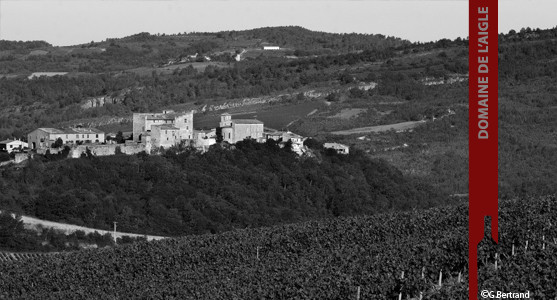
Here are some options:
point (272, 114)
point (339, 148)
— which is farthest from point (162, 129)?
point (272, 114)

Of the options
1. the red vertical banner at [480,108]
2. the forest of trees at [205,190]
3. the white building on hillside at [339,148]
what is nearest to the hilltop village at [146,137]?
the forest of trees at [205,190]

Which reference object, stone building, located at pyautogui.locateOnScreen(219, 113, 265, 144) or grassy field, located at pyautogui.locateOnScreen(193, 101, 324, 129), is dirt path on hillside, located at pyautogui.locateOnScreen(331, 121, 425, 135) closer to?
grassy field, located at pyautogui.locateOnScreen(193, 101, 324, 129)

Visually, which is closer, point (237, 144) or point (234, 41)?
point (237, 144)

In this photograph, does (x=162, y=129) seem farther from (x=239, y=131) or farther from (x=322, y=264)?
(x=322, y=264)

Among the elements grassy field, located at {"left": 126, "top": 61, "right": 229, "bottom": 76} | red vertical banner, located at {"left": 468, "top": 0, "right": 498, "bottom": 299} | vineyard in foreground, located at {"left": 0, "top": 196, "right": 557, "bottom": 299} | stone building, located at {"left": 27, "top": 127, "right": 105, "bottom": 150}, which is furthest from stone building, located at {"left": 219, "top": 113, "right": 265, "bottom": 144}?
grassy field, located at {"left": 126, "top": 61, "right": 229, "bottom": 76}

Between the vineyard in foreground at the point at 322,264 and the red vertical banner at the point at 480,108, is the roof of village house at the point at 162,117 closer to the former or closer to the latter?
the vineyard in foreground at the point at 322,264

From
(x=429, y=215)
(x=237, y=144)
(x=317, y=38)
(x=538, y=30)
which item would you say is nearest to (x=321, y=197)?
(x=237, y=144)

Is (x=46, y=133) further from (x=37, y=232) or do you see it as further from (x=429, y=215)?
(x=429, y=215)
